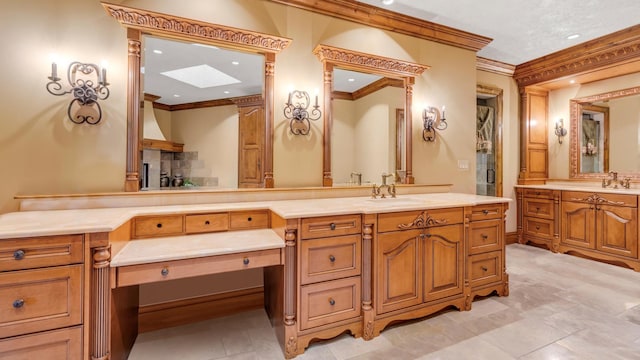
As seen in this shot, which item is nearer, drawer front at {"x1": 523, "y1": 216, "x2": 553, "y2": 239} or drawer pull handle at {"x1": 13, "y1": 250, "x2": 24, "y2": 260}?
drawer pull handle at {"x1": 13, "y1": 250, "x2": 24, "y2": 260}

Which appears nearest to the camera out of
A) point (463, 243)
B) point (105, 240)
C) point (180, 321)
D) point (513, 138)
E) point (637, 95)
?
point (105, 240)

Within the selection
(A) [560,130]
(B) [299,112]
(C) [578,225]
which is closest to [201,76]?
(B) [299,112]

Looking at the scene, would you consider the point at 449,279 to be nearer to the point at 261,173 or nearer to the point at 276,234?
the point at 276,234

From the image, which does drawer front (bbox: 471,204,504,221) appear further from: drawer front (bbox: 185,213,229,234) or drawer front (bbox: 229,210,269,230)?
drawer front (bbox: 185,213,229,234)

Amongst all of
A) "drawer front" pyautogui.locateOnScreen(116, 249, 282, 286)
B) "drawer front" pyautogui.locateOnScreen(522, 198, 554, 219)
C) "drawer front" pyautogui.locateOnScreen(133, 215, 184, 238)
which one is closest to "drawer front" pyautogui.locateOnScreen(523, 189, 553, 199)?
"drawer front" pyautogui.locateOnScreen(522, 198, 554, 219)

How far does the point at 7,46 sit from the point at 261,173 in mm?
1778

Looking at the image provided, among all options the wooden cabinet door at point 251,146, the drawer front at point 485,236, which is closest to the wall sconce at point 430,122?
the drawer front at point 485,236

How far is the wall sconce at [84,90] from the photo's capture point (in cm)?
190

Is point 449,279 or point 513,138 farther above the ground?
point 513,138

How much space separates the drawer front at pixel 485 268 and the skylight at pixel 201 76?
2.55 metres

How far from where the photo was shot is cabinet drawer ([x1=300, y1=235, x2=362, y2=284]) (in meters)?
1.80

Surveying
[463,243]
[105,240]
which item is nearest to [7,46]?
[105,240]

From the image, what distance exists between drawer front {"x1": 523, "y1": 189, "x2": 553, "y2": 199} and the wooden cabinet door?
4.06 metres

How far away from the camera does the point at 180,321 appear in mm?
2146
